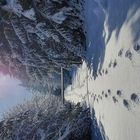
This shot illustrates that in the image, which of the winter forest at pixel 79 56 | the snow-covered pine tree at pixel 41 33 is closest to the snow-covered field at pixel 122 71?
the winter forest at pixel 79 56

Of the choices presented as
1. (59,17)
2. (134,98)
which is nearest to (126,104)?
(134,98)

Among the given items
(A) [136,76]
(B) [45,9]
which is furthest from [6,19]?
(A) [136,76]

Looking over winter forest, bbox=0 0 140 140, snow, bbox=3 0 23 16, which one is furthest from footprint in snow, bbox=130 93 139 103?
snow, bbox=3 0 23 16

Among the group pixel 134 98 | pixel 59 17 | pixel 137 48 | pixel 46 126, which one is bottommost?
pixel 134 98

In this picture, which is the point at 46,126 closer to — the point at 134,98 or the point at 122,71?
the point at 122,71

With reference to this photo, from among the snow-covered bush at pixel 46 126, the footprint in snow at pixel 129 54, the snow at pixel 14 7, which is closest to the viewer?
the footprint in snow at pixel 129 54

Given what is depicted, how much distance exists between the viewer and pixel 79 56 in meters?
8.80

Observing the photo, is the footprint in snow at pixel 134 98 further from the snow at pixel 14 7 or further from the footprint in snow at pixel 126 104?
the snow at pixel 14 7

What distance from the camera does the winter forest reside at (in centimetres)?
336

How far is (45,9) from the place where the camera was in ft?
22.7

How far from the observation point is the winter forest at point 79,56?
11.0 ft

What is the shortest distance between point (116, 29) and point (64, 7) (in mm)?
3142

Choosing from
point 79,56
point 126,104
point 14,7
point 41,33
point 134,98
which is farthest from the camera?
point 79,56

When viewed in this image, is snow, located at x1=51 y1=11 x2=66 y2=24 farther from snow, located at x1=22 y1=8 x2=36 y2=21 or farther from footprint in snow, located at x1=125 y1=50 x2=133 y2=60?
footprint in snow, located at x1=125 y1=50 x2=133 y2=60
